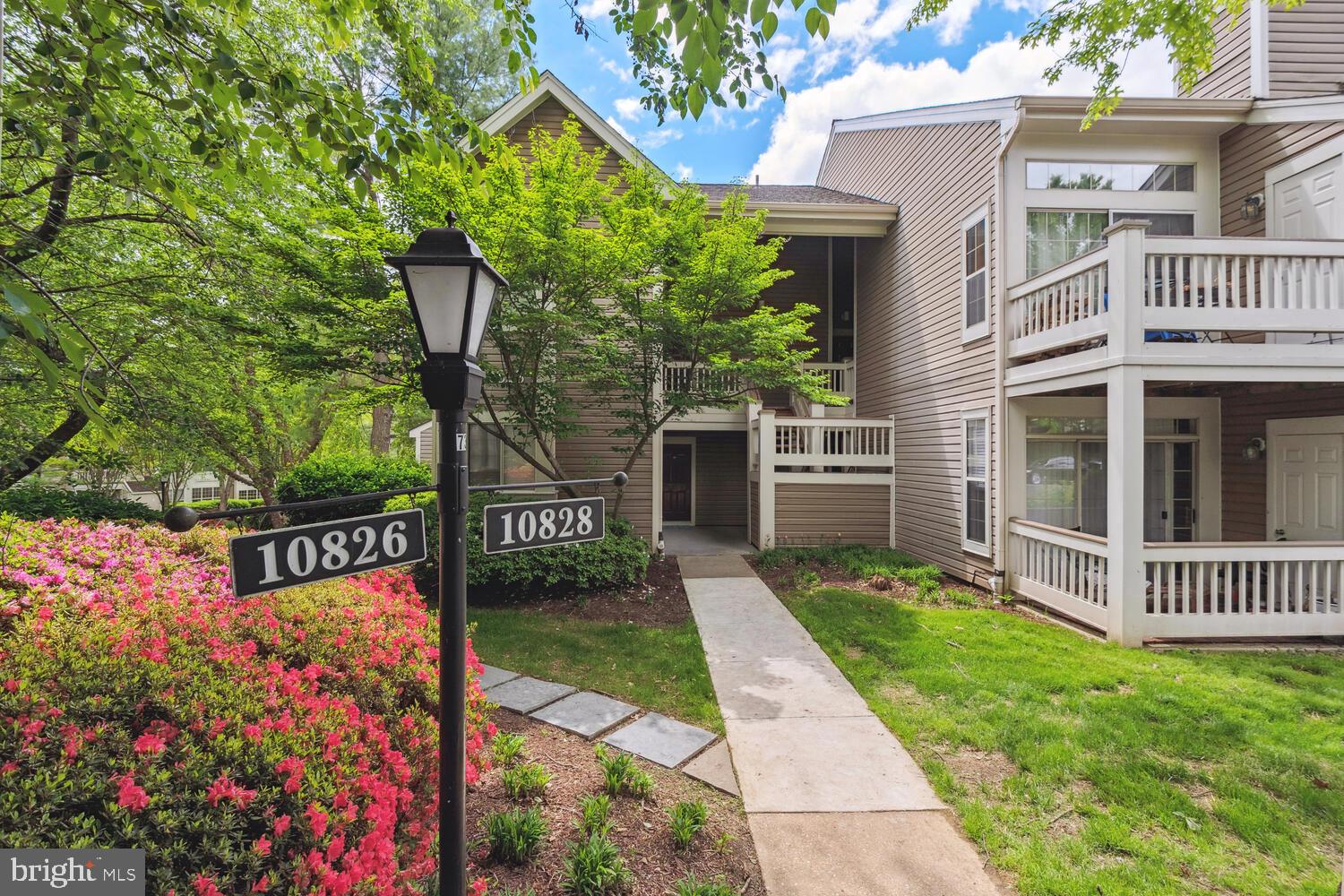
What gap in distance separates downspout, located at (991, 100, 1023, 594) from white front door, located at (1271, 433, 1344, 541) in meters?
3.59

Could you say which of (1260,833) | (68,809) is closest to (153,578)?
(68,809)

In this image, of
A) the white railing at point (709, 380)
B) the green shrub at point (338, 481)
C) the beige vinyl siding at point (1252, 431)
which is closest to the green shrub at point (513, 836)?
the green shrub at point (338, 481)

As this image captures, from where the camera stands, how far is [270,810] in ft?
5.45

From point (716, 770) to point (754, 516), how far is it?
7.18 meters

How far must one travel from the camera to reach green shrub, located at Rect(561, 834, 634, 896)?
7.43ft

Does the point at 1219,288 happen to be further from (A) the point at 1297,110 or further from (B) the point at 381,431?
(B) the point at 381,431

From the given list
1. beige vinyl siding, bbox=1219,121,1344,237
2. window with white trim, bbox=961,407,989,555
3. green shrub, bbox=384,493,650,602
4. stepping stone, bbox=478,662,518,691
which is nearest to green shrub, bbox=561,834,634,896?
stepping stone, bbox=478,662,518,691

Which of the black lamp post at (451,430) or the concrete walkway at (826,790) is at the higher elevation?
the black lamp post at (451,430)

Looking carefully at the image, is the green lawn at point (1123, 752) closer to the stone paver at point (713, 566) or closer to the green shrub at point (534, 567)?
the stone paver at point (713, 566)

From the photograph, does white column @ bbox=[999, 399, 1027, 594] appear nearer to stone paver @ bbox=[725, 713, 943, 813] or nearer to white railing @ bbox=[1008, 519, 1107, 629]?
white railing @ bbox=[1008, 519, 1107, 629]

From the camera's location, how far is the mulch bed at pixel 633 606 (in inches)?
249

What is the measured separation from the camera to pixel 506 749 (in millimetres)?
3092

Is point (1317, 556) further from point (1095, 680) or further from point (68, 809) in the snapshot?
point (68, 809)

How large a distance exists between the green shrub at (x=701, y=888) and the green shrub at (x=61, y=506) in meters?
7.57
